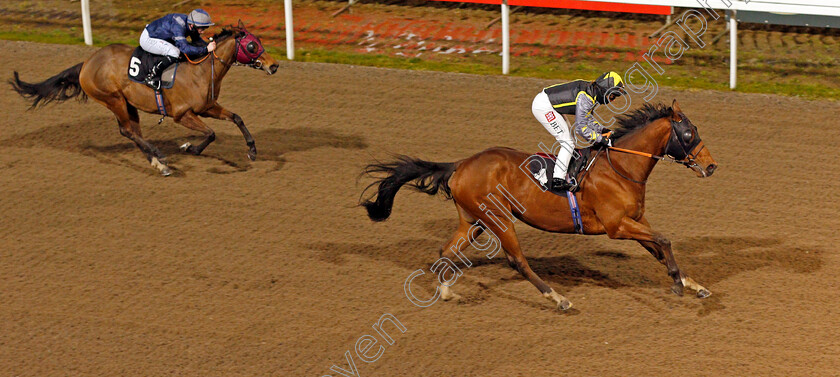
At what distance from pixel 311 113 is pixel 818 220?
5.41 m

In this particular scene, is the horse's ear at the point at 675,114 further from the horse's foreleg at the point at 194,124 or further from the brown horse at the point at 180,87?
the horse's foreleg at the point at 194,124

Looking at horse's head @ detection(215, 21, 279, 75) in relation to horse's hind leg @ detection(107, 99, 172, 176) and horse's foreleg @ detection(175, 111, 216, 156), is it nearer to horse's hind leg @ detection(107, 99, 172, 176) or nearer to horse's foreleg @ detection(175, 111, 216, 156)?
horse's foreleg @ detection(175, 111, 216, 156)

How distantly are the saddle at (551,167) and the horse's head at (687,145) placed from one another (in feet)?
1.85

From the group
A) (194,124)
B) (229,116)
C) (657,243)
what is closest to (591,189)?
(657,243)

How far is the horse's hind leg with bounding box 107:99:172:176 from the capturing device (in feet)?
32.0

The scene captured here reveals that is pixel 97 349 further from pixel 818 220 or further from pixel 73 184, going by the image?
pixel 818 220

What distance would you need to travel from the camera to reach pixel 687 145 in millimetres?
6734

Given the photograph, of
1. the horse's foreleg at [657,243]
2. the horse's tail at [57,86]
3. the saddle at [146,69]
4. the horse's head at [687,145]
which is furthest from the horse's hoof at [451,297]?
the horse's tail at [57,86]

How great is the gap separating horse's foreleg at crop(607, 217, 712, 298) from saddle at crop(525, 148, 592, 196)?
44 centimetres

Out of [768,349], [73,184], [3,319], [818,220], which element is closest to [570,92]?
[768,349]

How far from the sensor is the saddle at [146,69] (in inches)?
375

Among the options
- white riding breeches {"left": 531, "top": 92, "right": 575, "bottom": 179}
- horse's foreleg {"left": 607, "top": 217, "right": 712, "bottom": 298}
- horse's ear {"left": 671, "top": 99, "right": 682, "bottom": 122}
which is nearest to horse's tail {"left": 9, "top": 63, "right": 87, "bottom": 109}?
white riding breeches {"left": 531, "top": 92, "right": 575, "bottom": 179}

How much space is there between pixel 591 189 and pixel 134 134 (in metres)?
4.89

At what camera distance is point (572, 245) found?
8164 mm
